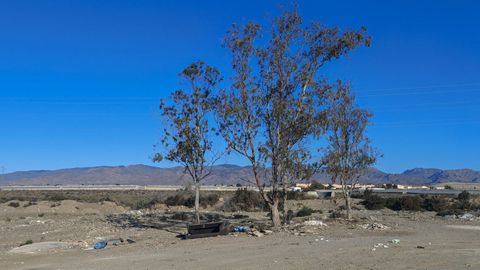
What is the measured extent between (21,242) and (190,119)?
9.35 meters

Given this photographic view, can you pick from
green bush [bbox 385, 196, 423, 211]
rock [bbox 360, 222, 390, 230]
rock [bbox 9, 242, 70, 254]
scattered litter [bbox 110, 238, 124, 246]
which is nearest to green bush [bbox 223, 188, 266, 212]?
green bush [bbox 385, 196, 423, 211]

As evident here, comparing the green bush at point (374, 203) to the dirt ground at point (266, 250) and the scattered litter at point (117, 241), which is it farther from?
the scattered litter at point (117, 241)

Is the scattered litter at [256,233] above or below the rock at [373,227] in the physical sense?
below

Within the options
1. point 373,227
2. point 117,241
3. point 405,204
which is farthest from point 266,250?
point 405,204

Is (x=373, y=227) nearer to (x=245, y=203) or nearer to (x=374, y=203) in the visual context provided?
(x=245, y=203)

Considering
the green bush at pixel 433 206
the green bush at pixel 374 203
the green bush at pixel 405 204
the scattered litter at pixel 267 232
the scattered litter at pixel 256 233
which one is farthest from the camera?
the green bush at pixel 374 203

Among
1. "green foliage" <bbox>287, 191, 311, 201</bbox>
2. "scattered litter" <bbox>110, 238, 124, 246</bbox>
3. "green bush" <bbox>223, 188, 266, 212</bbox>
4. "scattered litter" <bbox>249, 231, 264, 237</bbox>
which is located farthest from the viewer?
"green foliage" <bbox>287, 191, 311, 201</bbox>

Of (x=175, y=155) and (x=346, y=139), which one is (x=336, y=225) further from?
(x=175, y=155)

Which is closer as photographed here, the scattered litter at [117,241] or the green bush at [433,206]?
the scattered litter at [117,241]

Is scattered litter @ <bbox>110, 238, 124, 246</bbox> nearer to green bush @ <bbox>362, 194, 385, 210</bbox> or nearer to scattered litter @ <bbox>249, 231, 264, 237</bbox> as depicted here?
→ scattered litter @ <bbox>249, 231, 264, 237</bbox>

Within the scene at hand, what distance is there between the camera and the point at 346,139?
94.9ft

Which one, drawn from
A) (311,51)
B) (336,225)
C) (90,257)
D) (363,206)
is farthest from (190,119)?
(363,206)

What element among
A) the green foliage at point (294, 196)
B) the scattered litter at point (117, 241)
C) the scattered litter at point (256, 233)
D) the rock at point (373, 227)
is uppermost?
the green foliage at point (294, 196)

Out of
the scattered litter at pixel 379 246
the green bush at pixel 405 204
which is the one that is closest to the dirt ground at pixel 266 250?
the scattered litter at pixel 379 246
